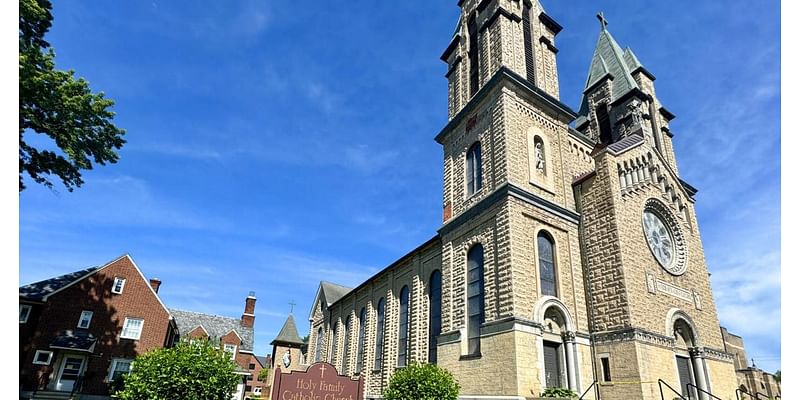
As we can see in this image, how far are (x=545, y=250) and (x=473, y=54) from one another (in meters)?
13.5

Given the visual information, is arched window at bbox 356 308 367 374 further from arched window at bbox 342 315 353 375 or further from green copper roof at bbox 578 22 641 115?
green copper roof at bbox 578 22 641 115

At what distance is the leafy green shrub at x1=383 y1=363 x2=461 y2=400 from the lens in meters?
15.3

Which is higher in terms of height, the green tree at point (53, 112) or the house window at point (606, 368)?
the green tree at point (53, 112)

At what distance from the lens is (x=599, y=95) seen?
29.5 m

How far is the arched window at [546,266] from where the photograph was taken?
1797cm

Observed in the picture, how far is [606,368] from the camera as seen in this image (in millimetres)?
16984

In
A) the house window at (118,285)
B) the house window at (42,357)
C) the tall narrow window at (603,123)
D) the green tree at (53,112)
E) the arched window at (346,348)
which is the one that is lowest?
the house window at (42,357)

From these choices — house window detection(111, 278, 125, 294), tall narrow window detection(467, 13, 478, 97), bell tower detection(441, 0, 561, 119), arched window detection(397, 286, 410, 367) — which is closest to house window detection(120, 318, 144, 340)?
house window detection(111, 278, 125, 294)

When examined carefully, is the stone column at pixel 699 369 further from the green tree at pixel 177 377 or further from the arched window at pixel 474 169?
the green tree at pixel 177 377

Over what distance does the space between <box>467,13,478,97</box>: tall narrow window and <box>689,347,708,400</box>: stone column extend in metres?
17.0

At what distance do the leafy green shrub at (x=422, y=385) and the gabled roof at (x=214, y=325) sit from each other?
37.8 m

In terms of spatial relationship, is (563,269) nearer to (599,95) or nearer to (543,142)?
(543,142)

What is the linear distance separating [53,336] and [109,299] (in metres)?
4.05

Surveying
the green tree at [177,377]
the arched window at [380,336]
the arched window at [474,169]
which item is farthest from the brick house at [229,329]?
the arched window at [474,169]
